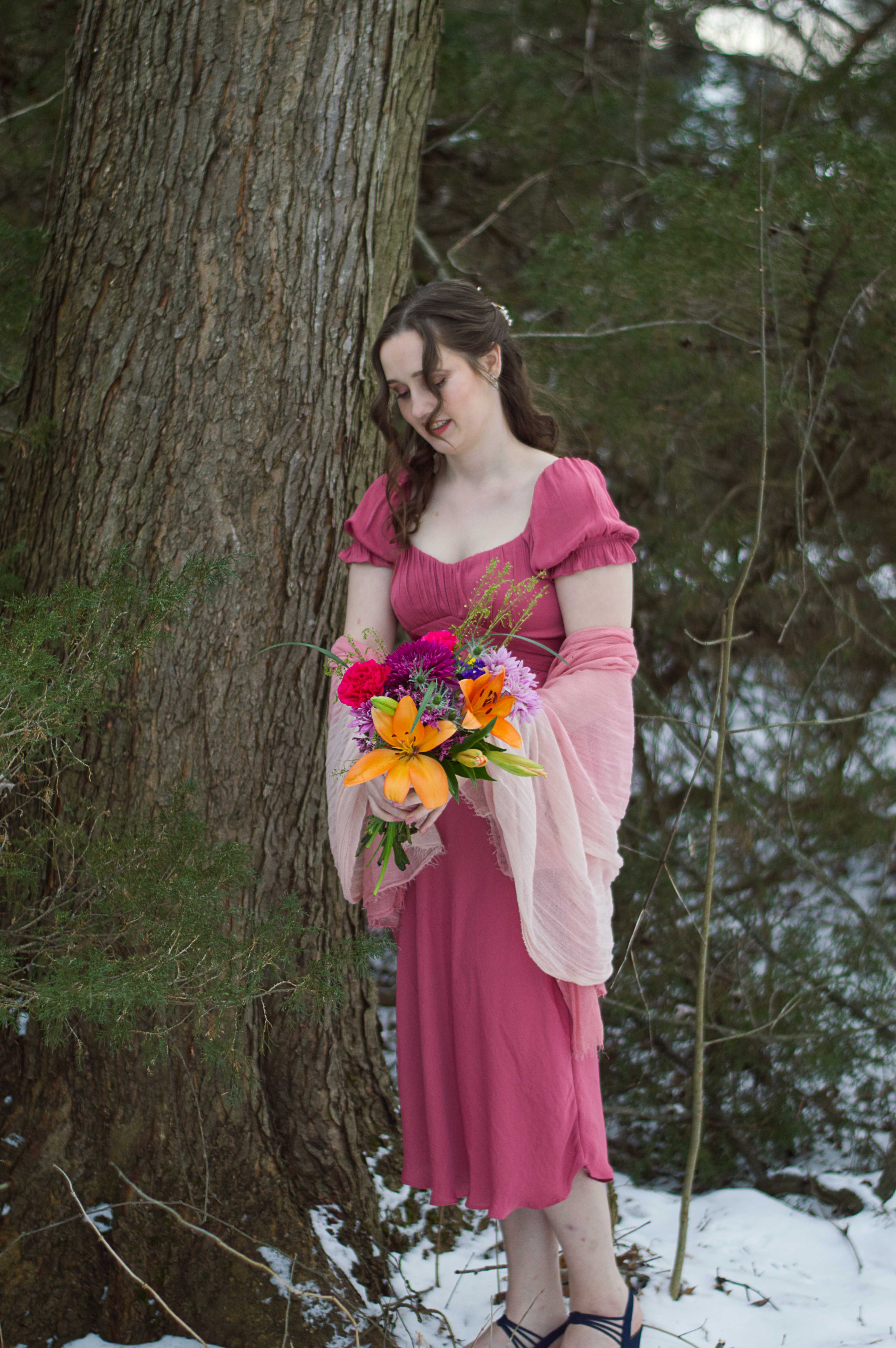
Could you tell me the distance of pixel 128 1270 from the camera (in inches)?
63.4

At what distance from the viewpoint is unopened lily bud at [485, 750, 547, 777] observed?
1513 mm

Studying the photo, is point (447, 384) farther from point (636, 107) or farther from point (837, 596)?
point (636, 107)

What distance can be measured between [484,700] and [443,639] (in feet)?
0.39

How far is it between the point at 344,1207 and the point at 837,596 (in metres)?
2.33

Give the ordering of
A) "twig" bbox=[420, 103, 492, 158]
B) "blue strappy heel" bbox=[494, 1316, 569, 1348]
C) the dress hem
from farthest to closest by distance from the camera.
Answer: "twig" bbox=[420, 103, 492, 158], "blue strappy heel" bbox=[494, 1316, 569, 1348], the dress hem

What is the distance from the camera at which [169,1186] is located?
6.61 ft

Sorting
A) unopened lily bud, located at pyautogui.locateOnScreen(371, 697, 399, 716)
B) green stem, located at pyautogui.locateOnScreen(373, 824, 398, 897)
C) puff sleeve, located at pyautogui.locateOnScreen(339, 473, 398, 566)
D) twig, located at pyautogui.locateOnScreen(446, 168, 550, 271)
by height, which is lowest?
green stem, located at pyautogui.locateOnScreen(373, 824, 398, 897)

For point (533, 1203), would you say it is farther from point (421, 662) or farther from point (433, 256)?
point (433, 256)

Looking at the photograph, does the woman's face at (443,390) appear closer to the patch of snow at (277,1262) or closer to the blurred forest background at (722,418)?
the blurred forest background at (722,418)

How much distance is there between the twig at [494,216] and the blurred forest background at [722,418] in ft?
0.10

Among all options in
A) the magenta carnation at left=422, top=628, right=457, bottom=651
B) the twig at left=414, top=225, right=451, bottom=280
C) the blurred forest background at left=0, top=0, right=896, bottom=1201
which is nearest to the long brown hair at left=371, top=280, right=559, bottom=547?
the magenta carnation at left=422, top=628, right=457, bottom=651

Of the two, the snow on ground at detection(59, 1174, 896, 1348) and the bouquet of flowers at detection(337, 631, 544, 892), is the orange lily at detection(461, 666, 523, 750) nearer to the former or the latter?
the bouquet of flowers at detection(337, 631, 544, 892)

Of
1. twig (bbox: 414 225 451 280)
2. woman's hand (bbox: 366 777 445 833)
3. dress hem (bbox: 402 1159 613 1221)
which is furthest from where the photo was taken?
twig (bbox: 414 225 451 280)

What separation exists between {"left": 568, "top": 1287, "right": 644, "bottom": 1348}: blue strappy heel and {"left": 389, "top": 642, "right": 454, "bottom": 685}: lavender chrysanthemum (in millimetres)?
1128
